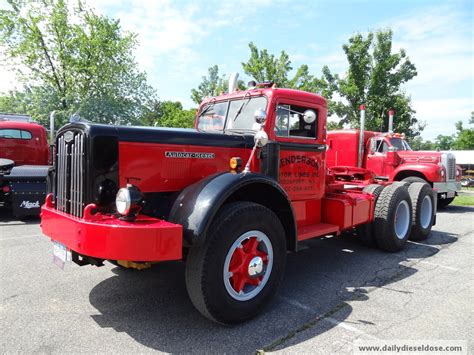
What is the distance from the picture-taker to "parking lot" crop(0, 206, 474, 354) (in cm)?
285

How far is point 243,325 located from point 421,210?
15.7 ft

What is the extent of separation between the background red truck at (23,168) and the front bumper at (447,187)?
33.5 ft

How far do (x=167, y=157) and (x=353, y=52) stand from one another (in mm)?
18338

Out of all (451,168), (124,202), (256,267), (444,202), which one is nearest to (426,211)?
(256,267)

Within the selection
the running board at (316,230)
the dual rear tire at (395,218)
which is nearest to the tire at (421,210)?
the dual rear tire at (395,218)

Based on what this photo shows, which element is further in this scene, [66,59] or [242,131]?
[66,59]

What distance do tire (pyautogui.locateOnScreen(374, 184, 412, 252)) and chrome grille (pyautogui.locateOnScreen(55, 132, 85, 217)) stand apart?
4.25m

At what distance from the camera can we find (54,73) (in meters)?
19.5

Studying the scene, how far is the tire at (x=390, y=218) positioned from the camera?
550cm

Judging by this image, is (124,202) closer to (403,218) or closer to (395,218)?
(395,218)

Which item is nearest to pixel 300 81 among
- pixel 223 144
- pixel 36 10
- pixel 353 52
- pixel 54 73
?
pixel 353 52

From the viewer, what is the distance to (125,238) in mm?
2646

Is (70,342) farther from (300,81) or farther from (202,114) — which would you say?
(300,81)

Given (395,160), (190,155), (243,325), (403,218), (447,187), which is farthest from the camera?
(395,160)
